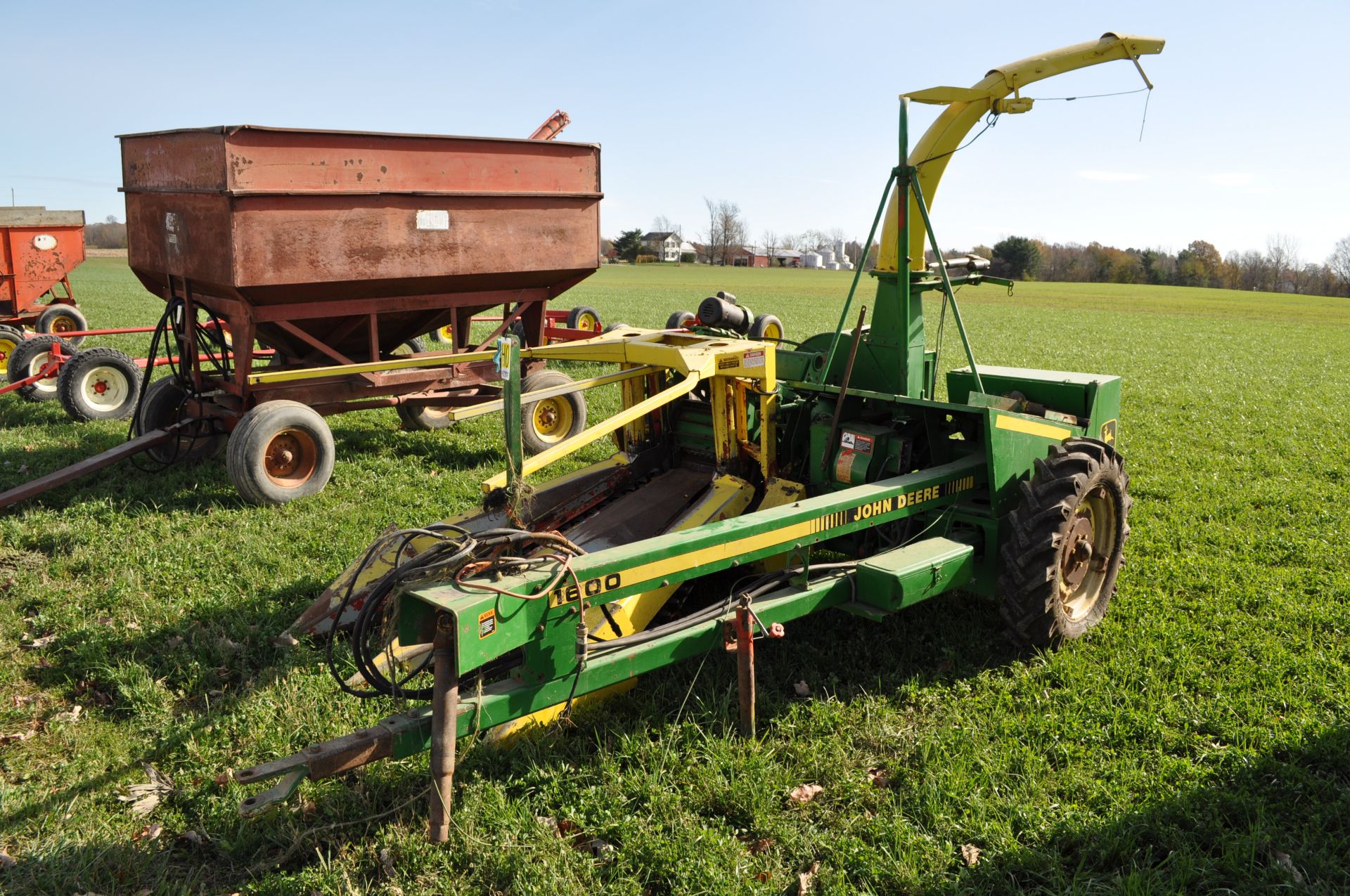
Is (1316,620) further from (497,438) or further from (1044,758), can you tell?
(497,438)

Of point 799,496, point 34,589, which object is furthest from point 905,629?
point 34,589

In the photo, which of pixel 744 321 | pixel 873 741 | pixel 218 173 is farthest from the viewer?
pixel 218 173

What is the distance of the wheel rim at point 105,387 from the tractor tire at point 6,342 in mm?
3962

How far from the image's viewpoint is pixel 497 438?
9938 mm

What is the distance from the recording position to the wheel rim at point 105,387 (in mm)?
10688

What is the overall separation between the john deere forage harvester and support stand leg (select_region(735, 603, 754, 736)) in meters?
0.01

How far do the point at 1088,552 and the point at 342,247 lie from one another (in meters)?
6.13

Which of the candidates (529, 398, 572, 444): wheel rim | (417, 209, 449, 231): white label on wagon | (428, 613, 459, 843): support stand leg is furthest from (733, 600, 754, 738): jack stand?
(529, 398, 572, 444): wheel rim

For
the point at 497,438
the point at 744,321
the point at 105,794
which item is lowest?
the point at 105,794

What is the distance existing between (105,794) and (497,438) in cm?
624

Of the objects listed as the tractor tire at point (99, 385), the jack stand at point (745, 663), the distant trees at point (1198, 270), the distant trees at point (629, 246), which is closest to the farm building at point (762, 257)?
the distant trees at point (629, 246)

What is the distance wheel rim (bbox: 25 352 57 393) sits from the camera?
38.3 ft

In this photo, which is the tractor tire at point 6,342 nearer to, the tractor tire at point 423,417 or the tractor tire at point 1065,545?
the tractor tire at point 423,417

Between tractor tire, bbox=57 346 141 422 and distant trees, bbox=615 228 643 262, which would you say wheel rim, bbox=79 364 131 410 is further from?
distant trees, bbox=615 228 643 262
